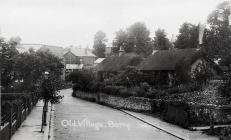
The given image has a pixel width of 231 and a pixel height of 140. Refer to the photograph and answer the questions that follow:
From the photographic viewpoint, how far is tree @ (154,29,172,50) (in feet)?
301

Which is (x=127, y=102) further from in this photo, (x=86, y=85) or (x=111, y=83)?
(x=86, y=85)

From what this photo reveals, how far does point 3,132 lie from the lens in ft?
47.2

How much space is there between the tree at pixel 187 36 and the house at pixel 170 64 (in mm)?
24658

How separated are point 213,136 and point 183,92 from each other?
1808 cm

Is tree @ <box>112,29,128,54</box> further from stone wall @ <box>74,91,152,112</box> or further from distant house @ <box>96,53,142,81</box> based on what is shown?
stone wall @ <box>74,91,152,112</box>

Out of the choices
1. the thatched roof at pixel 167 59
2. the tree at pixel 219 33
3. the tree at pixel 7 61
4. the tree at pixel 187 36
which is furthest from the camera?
the tree at pixel 187 36

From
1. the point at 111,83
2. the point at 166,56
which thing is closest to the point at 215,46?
the point at 166,56

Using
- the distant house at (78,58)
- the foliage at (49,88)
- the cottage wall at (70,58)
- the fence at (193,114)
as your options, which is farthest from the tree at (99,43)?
the foliage at (49,88)

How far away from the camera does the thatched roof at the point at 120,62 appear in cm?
6506

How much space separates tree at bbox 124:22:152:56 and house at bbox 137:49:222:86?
126 feet

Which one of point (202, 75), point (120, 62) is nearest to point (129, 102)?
point (202, 75)

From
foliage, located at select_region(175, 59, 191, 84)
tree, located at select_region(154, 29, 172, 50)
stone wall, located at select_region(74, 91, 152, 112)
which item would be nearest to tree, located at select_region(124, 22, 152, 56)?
tree, located at select_region(154, 29, 172, 50)

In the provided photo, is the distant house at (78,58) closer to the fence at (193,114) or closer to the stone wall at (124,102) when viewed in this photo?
the stone wall at (124,102)

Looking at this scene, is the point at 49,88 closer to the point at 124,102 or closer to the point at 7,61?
the point at 124,102
